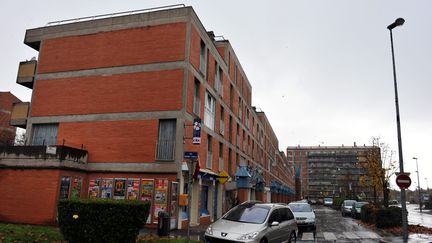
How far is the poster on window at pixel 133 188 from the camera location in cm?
1984

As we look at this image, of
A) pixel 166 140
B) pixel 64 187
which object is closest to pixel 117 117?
pixel 166 140

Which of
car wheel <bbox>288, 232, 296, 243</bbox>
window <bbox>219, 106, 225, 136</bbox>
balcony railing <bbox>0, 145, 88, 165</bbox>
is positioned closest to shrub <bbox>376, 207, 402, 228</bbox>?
car wheel <bbox>288, 232, 296, 243</bbox>

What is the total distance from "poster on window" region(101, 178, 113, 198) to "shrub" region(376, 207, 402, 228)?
15721 mm

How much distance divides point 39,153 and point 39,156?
0.15 metres

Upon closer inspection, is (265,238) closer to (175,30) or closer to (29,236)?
(29,236)

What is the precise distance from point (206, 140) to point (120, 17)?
9.54 metres

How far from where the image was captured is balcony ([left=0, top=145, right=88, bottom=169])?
734 inches

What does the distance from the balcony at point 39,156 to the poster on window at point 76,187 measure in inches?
27.9

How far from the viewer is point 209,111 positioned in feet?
84.9

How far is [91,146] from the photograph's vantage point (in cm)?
2161

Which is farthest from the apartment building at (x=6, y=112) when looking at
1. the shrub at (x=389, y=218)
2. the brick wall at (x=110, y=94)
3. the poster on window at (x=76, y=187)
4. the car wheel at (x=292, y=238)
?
the car wheel at (x=292, y=238)

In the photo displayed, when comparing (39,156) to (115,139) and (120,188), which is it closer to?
(115,139)

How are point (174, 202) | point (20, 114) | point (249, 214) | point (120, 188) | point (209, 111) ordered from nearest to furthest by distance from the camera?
point (249, 214) → point (174, 202) → point (120, 188) → point (20, 114) → point (209, 111)

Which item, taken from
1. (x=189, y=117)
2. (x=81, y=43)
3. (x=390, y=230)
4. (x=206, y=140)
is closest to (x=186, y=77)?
(x=189, y=117)
